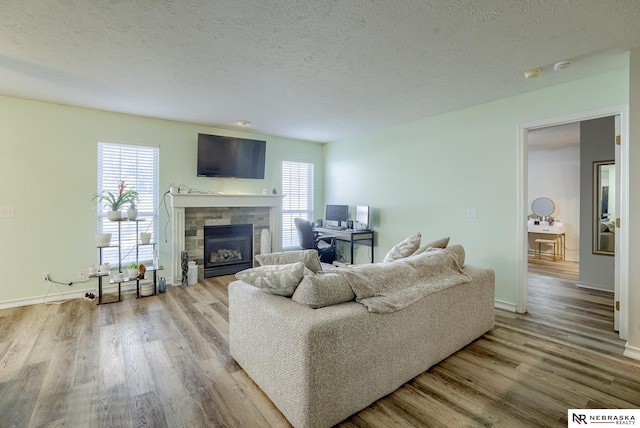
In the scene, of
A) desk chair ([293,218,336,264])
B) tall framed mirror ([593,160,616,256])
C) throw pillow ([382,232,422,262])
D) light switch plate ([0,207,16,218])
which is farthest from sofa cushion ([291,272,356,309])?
tall framed mirror ([593,160,616,256])

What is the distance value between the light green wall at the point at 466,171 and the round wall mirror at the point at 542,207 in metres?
4.17

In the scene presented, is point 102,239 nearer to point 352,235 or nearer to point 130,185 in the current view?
point 130,185

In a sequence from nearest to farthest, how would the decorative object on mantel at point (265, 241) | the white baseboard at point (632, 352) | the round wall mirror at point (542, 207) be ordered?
1. the white baseboard at point (632, 352)
2. the decorative object on mantel at point (265, 241)
3. the round wall mirror at point (542, 207)

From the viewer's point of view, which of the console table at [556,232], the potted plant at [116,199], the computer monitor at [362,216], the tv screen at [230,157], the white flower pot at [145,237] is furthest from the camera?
the console table at [556,232]

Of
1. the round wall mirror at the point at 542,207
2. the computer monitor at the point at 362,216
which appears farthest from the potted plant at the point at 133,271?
the round wall mirror at the point at 542,207

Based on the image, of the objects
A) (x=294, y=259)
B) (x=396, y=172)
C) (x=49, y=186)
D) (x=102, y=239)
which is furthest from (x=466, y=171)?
(x=49, y=186)

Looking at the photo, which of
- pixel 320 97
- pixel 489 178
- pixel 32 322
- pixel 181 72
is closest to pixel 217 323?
pixel 32 322

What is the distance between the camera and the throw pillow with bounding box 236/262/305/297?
1.83 metres

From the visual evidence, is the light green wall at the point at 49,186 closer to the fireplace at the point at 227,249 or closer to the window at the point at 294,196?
the fireplace at the point at 227,249

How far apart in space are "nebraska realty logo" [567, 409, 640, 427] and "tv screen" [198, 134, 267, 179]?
15.4 feet

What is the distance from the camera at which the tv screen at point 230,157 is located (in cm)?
466

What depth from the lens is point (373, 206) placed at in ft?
16.6

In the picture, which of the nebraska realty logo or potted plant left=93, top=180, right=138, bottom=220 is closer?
the nebraska realty logo

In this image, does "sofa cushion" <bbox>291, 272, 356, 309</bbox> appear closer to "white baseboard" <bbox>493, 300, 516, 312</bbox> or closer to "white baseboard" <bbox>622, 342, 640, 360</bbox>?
"white baseboard" <bbox>622, 342, 640, 360</bbox>
